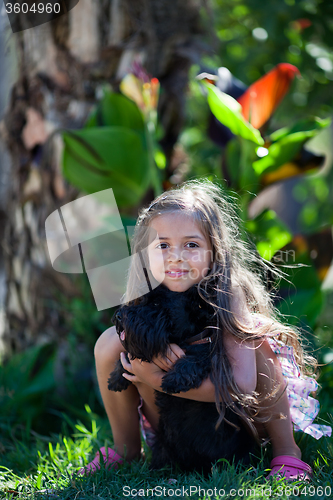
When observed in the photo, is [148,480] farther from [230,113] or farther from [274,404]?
[230,113]

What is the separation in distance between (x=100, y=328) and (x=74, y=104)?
3.48 ft

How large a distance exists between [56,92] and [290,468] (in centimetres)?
184

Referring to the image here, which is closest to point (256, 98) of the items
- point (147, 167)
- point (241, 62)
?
point (147, 167)

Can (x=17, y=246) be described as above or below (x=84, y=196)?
below

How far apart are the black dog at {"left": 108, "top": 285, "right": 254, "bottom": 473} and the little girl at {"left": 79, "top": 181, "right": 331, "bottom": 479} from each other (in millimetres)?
24

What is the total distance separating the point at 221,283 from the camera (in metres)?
1.07

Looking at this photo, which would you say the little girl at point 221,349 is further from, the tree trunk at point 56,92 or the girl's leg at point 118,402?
the tree trunk at point 56,92

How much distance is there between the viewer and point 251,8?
2234 mm

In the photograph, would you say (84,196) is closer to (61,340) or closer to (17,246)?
(17,246)

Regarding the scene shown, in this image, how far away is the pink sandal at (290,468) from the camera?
1021 millimetres
